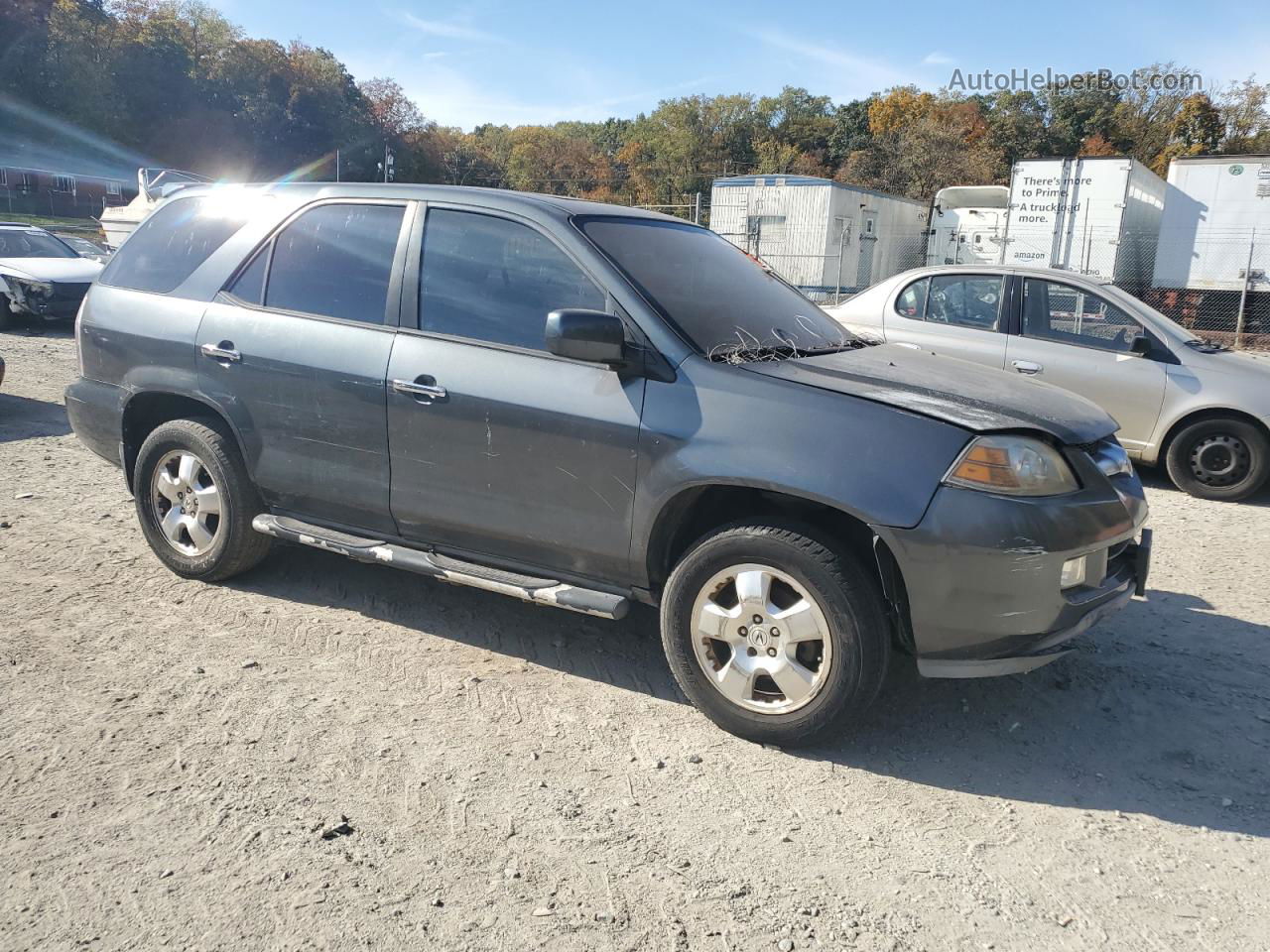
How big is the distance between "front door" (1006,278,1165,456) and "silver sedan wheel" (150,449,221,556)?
5.75 meters

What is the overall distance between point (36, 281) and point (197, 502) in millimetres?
11487

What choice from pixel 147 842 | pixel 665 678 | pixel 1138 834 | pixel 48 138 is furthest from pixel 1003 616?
pixel 48 138

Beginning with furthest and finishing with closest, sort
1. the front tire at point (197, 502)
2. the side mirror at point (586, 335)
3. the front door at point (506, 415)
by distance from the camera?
the front tire at point (197, 502)
the front door at point (506, 415)
the side mirror at point (586, 335)

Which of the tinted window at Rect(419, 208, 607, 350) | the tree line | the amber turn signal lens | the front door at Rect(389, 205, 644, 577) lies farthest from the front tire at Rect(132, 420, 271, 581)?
the tree line

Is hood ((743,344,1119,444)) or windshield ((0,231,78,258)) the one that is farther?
windshield ((0,231,78,258))

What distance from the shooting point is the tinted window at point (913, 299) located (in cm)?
797

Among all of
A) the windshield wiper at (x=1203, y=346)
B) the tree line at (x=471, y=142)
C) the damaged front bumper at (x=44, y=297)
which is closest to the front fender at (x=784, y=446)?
the windshield wiper at (x=1203, y=346)

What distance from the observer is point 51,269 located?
1403cm

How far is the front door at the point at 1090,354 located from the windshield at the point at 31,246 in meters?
14.2

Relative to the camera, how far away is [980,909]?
2.58 meters

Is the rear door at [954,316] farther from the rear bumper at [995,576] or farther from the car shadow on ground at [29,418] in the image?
the car shadow on ground at [29,418]

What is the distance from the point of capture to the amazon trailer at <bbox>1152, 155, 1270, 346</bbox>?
17.0m

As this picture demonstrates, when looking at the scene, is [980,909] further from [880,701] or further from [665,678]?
[665,678]

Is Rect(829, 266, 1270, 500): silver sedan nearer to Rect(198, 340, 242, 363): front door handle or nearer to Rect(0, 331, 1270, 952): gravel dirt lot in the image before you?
Rect(0, 331, 1270, 952): gravel dirt lot
